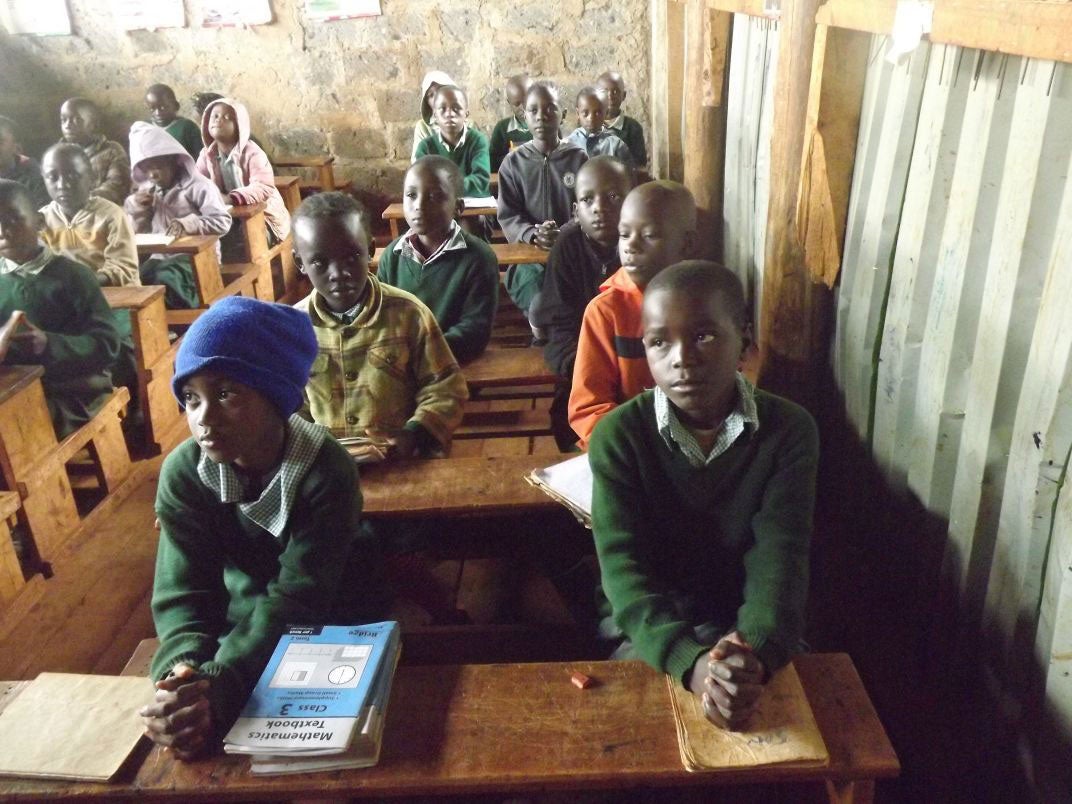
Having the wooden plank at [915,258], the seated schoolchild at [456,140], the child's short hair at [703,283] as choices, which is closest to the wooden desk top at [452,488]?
the child's short hair at [703,283]

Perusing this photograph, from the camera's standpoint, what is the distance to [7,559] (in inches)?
95.5

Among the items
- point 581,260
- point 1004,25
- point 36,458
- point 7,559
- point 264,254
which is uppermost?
point 1004,25

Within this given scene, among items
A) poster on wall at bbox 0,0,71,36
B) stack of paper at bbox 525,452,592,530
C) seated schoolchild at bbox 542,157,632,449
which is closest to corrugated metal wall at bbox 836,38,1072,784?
stack of paper at bbox 525,452,592,530

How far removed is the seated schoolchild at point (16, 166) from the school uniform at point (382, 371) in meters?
3.71

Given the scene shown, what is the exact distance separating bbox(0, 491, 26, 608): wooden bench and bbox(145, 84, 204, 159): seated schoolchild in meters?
4.19

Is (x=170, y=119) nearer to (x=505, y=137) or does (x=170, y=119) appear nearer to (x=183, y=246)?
(x=505, y=137)

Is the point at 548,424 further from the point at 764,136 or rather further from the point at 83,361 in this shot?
the point at 83,361

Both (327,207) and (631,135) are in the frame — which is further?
(631,135)

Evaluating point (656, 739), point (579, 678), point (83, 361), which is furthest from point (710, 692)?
→ point (83, 361)

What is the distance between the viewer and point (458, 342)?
278 centimetres

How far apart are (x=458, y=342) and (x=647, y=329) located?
137 centimetres

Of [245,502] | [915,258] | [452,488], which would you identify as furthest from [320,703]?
[915,258]

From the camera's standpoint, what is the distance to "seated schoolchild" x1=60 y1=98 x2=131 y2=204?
17.1 ft

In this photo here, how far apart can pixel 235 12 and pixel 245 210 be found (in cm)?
254
